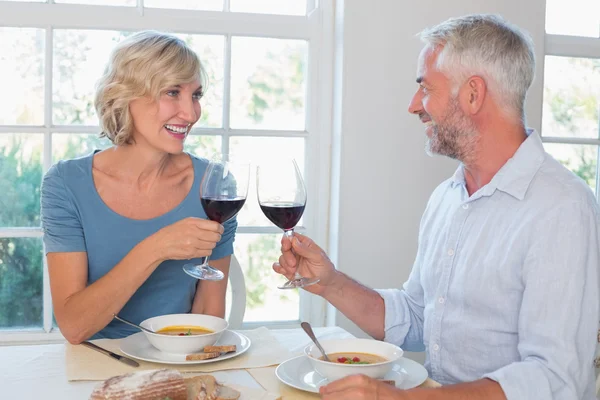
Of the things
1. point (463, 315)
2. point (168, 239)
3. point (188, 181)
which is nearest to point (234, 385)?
point (168, 239)

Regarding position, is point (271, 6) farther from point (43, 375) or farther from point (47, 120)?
point (43, 375)

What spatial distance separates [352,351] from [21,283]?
168cm

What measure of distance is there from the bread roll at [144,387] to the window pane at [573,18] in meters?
2.53

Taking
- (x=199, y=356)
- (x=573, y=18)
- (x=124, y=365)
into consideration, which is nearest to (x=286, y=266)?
(x=199, y=356)

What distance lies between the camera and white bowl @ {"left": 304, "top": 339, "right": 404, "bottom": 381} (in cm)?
140

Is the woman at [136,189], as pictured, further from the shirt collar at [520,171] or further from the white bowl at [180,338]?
the shirt collar at [520,171]

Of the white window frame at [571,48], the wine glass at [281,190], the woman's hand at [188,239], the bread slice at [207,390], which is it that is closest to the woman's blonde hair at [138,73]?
the woman's hand at [188,239]

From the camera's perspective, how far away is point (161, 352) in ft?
5.43

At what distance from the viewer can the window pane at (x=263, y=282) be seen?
3012 millimetres

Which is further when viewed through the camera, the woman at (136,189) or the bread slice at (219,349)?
the woman at (136,189)

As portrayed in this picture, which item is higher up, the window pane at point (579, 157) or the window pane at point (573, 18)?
the window pane at point (573, 18)

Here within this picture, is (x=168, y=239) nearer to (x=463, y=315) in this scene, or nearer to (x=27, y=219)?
(x=463, y=315)

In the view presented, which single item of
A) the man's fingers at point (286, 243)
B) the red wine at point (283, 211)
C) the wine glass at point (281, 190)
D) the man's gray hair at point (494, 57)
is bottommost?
the man's fingers at point (286, 243)

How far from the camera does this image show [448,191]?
2.00 m
